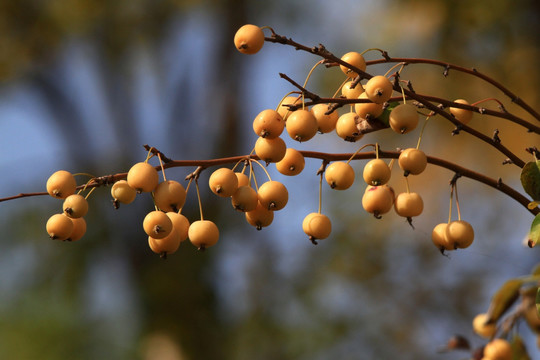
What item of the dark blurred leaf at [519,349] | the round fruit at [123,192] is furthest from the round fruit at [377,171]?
the dark blurred leaf at [519,349]

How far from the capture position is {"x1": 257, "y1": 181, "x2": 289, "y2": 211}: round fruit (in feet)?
3.90

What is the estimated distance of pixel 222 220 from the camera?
821 cm

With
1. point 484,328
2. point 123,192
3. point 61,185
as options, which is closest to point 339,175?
point 123,192

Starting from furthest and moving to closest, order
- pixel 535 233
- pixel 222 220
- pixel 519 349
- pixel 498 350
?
pixel 222 220
pixel 519 349
pixel 498 350
pixel 535 233

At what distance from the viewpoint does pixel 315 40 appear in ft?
28.1

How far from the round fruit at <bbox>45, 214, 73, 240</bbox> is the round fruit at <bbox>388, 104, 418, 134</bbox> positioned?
2.25 ft

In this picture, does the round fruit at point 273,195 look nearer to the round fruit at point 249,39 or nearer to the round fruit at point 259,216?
the round fruit at point 259,216

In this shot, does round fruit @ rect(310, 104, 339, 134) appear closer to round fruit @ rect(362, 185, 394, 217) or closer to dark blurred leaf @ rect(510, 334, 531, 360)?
round fruit @ rect(362, 185, 394, 217)

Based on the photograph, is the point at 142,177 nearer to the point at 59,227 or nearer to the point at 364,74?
the point at 59,227

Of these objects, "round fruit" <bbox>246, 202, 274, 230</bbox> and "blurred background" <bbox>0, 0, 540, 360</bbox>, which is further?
"blurred background" <bbox>0, 0, 540, 360</bbox>

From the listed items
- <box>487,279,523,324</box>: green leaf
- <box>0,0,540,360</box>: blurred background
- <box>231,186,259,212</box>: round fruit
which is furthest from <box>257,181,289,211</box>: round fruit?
<box>0,0,540,360</box>: blurred background

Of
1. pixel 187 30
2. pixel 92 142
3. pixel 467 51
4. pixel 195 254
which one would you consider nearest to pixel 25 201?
pixel 92 142

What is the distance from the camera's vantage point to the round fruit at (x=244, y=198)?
1.17 m

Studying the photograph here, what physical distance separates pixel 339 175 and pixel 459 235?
29 centimetres
